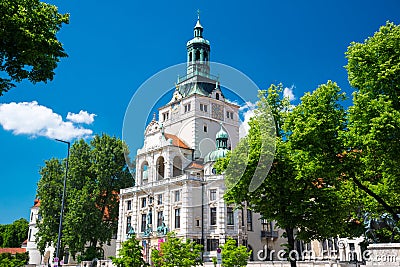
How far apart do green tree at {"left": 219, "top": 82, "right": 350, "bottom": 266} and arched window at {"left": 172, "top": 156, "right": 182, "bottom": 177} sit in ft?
87.7

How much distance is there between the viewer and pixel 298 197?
27.5 meters

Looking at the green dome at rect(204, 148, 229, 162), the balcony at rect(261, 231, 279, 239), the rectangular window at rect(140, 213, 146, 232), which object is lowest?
the balcony at rect(261, 231, 279, 239)

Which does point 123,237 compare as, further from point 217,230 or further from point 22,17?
point 22,17

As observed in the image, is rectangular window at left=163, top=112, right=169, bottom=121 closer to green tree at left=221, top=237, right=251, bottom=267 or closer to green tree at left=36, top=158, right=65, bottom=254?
green tree at left=36, top=158, right=65, bottom=254

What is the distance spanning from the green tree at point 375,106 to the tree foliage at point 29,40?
48.8 ft

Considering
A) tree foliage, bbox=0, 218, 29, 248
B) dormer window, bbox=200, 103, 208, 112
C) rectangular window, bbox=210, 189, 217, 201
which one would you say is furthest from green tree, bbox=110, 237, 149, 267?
tree foliage, bbox=0, 218, 29, 248

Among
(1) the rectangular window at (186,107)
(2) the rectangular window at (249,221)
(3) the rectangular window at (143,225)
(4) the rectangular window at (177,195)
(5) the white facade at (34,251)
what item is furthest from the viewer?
(5) the white facade at (34,251)

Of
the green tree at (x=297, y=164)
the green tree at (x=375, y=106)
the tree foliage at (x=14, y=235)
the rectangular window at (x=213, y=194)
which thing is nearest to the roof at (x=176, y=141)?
the rectangular window at (x=213, y=194)

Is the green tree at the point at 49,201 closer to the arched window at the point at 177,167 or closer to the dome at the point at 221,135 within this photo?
the arched window at the point at 177,167

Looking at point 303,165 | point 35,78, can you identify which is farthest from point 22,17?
point 303,165

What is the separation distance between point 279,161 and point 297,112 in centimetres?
343

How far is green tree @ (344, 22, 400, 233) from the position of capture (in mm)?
20453

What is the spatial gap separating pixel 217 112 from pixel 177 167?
1036 cm

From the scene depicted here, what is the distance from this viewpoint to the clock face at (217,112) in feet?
200
